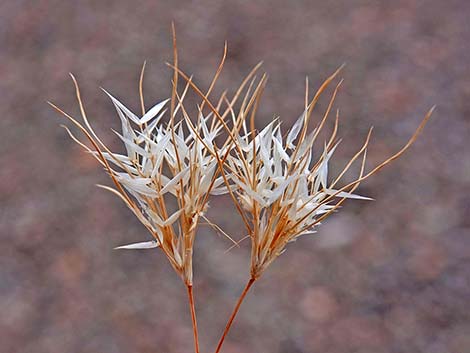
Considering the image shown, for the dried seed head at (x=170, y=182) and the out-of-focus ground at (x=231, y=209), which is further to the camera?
the out-of-focus ground at (x=231, y=209)

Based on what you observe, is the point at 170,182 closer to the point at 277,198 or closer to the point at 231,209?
the point at 277,198

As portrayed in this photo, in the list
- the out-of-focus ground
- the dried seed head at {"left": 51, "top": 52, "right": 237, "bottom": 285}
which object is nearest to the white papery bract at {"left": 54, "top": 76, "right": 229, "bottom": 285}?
the dried seed head at {"left": 51, "top": 52, "right": 237, "bottom": 285}

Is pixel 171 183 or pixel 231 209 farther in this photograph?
pixel 231 209

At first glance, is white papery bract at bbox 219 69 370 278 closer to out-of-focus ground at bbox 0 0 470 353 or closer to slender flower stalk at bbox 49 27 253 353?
slender flower stalk at bbox 49 27 253 353

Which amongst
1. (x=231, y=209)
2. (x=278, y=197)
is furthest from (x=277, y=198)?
(x=231, y=209)

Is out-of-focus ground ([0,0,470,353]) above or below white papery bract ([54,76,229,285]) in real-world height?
below

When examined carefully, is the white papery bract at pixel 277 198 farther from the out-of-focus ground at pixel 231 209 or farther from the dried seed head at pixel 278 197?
the out-of-focus ground at pixel 231 209

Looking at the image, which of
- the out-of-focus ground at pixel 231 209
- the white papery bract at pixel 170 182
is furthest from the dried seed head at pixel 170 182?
the out-of-focus ground at pixel 231 209

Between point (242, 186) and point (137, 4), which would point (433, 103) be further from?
point (242, 186)
